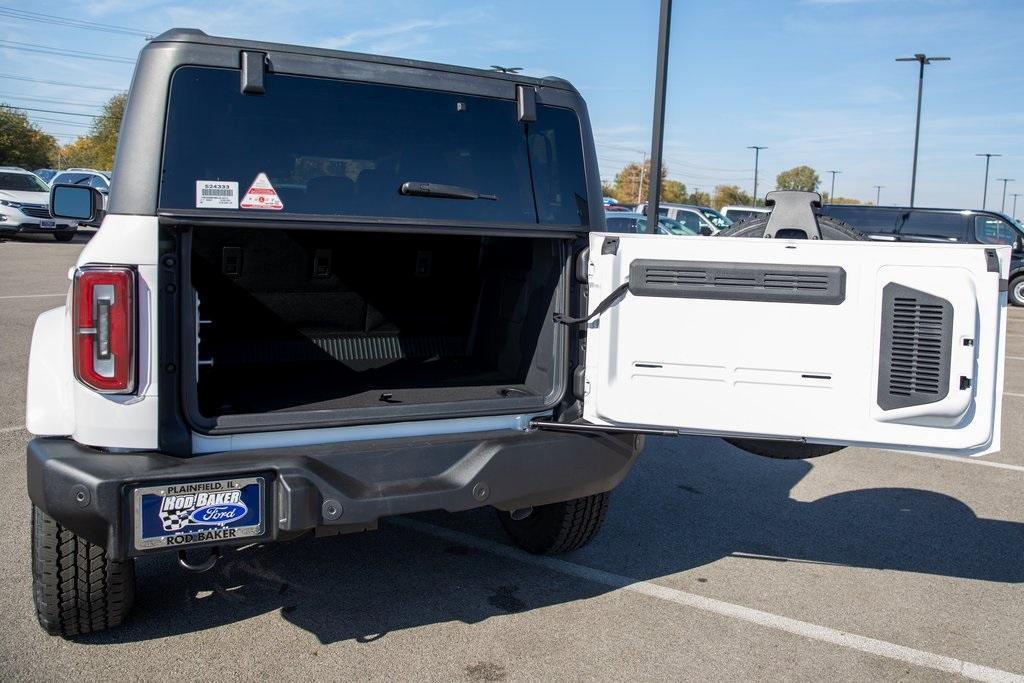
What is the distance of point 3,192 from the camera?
2323 cm

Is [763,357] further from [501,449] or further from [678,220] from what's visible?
[678,220]

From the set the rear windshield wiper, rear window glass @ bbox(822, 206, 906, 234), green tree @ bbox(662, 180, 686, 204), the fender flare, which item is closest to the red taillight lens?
the fender flare

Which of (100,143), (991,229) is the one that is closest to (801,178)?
(100,143)

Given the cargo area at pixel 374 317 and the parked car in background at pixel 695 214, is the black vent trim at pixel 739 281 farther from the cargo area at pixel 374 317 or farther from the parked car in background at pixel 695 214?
the parked car in background at pixel 695 214

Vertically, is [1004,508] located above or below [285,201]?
below

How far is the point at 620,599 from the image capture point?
4.09m

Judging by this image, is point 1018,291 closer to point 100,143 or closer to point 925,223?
point 925,223

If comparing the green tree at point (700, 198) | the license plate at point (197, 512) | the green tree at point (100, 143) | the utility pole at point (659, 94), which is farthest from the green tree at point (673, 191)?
the license plate at point (197, 512)

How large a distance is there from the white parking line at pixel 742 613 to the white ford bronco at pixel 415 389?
0.69m

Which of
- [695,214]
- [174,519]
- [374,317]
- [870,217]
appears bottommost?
[174,519]

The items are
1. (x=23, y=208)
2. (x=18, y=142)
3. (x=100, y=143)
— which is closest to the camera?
(x=23, y=208)

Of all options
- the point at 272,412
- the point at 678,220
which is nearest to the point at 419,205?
the point at 272,412

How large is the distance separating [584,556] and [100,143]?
77.8 meters

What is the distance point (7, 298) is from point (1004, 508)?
1239cm
